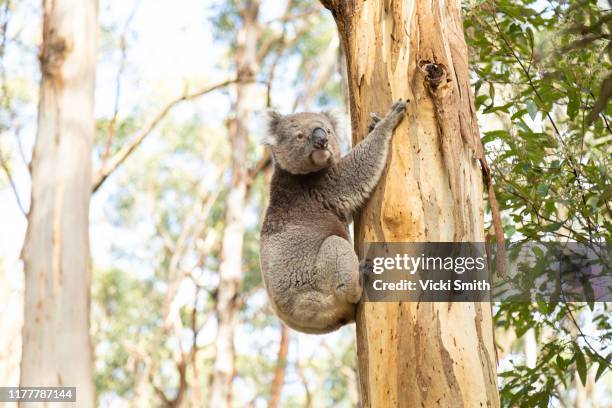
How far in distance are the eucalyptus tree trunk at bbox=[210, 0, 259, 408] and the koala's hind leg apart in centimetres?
625

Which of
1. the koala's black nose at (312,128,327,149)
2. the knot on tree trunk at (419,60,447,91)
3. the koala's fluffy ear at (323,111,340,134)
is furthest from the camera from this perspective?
the koala's fluffy ear at (323,111,340,134)

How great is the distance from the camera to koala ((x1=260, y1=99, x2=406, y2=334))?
3170mm

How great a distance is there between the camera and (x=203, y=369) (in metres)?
16.5

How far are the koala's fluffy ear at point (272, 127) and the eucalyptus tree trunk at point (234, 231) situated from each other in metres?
5.13

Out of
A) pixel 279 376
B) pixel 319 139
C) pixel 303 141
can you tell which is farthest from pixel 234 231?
pixel 319 139

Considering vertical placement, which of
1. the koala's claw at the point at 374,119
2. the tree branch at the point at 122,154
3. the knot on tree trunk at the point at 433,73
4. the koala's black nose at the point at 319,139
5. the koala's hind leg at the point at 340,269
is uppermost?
the tree branch at the point at 122,154

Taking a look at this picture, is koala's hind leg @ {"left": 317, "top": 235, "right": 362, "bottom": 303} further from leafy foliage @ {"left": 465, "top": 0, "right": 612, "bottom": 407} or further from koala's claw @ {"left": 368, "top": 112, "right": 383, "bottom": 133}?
leafy foliage @ {"left": 465, "top": 0, "right": 612, "bottom": 407}

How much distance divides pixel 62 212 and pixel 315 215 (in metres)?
2.35

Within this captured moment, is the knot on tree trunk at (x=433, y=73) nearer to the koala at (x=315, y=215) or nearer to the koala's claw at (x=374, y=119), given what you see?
the koala at (x=315, y=215)

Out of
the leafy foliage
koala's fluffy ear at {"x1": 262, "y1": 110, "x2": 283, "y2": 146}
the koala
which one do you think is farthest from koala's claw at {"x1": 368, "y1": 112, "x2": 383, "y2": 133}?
koala's fluffy ear at {"x1": 262, "y1": 110, "x2": 283, "y2": 146}

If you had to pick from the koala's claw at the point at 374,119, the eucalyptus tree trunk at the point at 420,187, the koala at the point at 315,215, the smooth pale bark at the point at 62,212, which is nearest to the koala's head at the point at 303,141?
the koala at the point at 315,215

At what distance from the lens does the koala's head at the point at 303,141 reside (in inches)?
151

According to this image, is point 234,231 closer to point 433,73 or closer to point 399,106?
point 399,106

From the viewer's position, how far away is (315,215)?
12.2 ft
